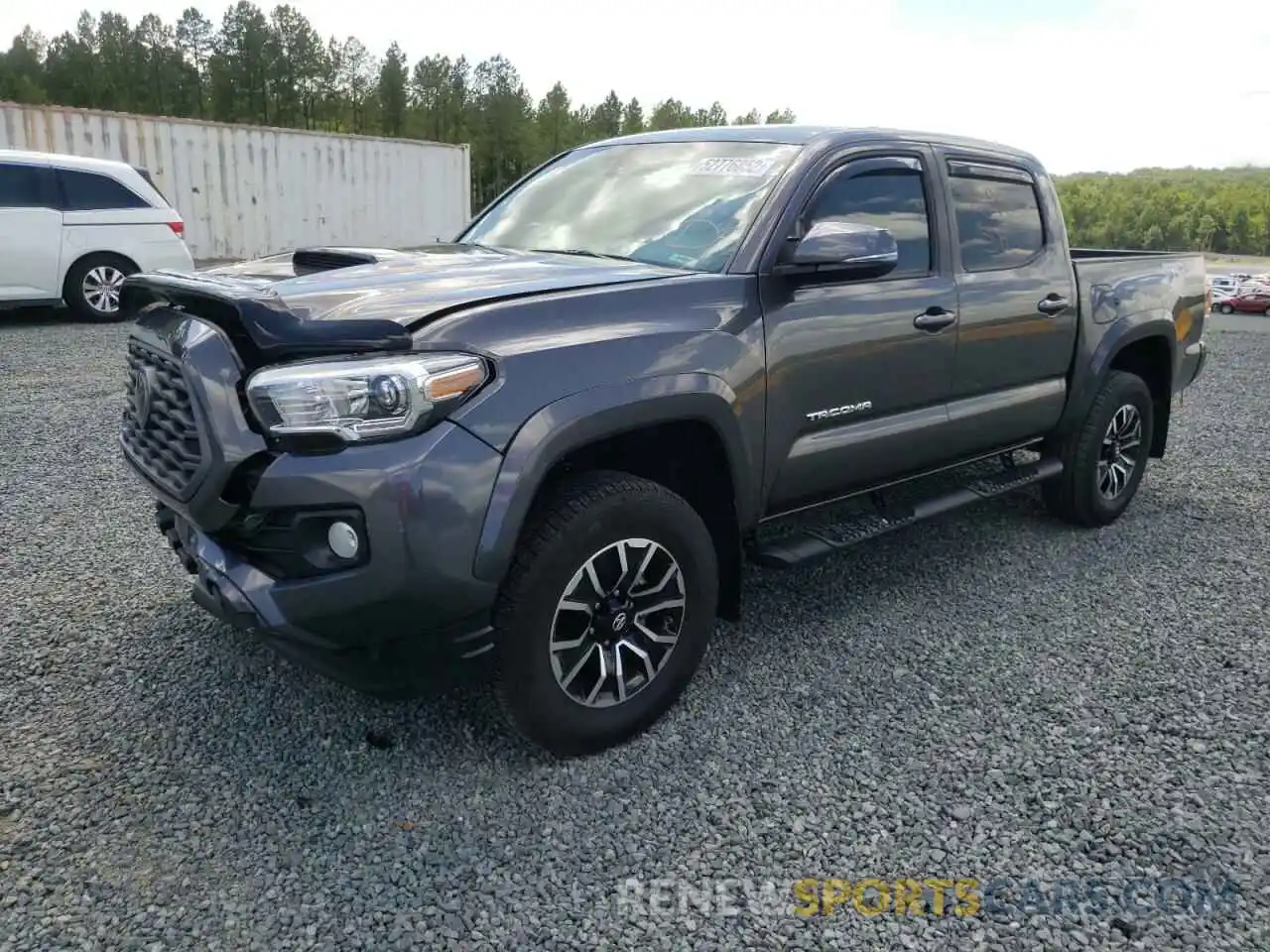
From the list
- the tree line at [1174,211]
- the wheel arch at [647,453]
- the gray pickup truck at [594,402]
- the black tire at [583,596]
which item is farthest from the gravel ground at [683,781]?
the tree line at [1174,211]

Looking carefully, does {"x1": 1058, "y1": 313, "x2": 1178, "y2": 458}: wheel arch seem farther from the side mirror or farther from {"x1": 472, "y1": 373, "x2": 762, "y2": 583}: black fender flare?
{"x1": 472, "y1": 373, "x2": 762, "y2": 583}: black fender flare

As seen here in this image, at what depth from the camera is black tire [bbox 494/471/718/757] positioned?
2.52 meters

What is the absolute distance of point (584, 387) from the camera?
2559mm

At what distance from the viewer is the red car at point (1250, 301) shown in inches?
1106

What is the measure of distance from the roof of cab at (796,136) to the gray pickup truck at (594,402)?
0.02 metres

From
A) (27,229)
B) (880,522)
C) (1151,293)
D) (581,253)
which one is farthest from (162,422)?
(27,229)

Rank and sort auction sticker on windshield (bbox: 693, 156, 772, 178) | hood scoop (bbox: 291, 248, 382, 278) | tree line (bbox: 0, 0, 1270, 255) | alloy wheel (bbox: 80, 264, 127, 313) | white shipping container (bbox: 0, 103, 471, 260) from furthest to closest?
tree line (bbox: 0, 0, 1270, 255) < white shipping container (bbox: 0, 103, 471, 260) < alloy wheel (bbox: 80, 264, 127, 313) < auction sticker on windshield (bbox: 693, 156, 772, 178) < hood scoop (bbox: 291, 248, 382, 278)

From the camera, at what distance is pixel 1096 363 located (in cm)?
461

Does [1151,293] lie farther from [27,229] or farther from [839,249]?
[27,229]

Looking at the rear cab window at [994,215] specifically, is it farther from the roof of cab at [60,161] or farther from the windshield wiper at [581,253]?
the roof of cab at [60,161]

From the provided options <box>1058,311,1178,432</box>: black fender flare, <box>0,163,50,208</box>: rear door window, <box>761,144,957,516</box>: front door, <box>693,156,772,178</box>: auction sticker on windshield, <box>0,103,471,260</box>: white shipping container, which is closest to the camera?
<box>761,144,957,516</box>: front door

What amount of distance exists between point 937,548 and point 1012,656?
118cm

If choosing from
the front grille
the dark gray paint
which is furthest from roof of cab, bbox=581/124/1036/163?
the front grille

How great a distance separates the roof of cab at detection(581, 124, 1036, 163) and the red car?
2921cm
